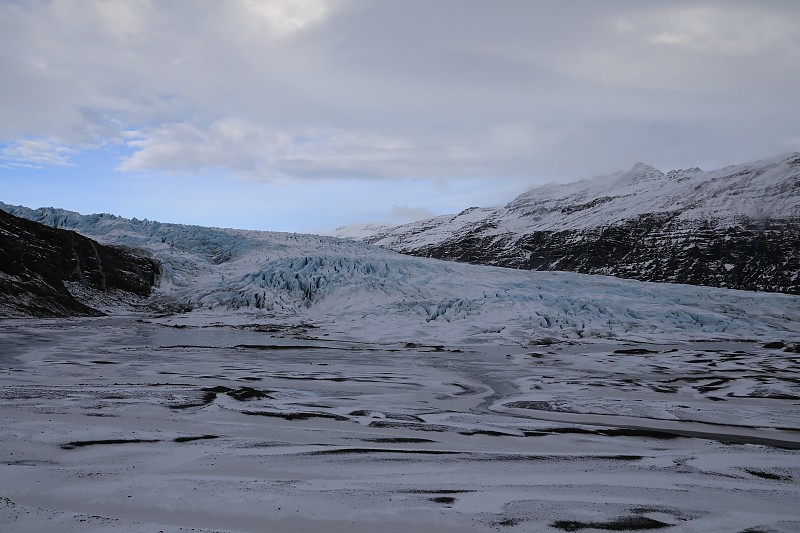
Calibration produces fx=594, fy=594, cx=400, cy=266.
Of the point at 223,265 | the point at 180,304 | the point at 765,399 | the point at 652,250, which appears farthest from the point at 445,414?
the point at 652,250

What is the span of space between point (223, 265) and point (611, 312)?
873 inches

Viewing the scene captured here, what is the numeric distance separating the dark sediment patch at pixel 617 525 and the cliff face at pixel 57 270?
78.0ft

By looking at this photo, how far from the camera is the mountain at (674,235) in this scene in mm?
88500

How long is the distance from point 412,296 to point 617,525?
2588cm

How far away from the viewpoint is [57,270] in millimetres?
28062

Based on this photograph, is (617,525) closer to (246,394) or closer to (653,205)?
(246,394)

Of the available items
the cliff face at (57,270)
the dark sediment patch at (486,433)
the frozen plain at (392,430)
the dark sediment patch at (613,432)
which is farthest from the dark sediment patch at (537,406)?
the cliff face at (57,270)

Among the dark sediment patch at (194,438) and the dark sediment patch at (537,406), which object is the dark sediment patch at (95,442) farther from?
the dark sediment patch at (537,406)

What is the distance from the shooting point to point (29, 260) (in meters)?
26.0

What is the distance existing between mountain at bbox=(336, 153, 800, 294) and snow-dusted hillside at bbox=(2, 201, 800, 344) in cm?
5848

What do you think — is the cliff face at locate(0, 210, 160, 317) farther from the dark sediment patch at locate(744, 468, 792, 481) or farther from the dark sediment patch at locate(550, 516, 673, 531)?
the dark sediment patch at locate(744, 468, 792, 481)

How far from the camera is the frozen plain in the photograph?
4.41 m

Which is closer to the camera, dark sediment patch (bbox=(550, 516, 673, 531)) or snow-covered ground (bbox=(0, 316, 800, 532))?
dark sediment patch (bbox=(550, 516, 673, 531))

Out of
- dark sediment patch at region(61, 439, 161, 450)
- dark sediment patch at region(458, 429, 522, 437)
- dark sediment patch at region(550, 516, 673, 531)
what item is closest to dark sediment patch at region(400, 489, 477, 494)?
dark sediment patch at region(550, 516, 673, 531)
